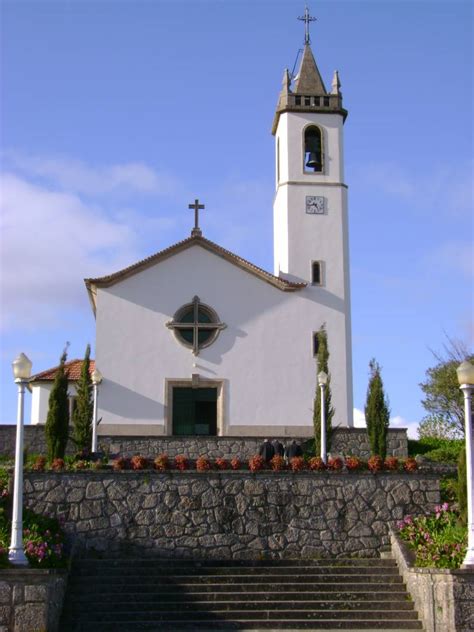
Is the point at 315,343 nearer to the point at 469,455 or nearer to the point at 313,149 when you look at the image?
the point at 313,149

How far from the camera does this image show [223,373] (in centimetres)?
3161

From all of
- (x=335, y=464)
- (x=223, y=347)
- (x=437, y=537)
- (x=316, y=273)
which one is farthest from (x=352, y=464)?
(x=316, y=273)

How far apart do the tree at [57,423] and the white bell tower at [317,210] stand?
10277 mm

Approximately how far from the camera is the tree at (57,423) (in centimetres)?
2486

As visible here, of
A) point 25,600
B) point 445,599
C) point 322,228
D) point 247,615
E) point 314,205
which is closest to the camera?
point 25,600

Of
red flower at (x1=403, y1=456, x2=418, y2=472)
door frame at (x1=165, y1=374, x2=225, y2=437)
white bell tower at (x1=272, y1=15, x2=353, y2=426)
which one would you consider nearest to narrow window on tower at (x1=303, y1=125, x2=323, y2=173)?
white bell tower at (x1=272, y1=15, x2=353, y2=426)

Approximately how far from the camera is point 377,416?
27.4m

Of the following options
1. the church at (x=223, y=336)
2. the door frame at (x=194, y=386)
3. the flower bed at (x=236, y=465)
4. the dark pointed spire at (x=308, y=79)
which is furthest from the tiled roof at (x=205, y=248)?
the flower bed at (x=236, y=465)

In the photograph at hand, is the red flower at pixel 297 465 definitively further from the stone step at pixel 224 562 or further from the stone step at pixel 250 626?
the stone step at pixel 250 626

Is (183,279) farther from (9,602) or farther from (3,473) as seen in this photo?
(9,602)

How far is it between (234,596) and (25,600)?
390cm

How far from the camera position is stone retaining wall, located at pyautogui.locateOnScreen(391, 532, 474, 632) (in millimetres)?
15570

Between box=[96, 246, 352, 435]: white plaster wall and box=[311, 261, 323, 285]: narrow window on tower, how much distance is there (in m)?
0.83

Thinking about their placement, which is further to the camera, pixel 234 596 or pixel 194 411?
pixel 194 411
